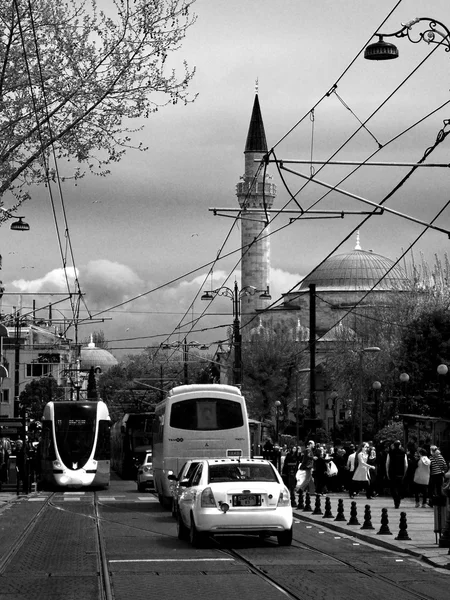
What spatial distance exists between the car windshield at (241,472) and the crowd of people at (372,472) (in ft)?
19.6

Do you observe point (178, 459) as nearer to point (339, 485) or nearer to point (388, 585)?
point (339, 485)

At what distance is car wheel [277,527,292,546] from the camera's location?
18.0m

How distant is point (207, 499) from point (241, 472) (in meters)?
0.99

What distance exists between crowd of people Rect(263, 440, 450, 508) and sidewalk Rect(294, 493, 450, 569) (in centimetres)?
49

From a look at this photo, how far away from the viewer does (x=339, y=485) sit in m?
35.0

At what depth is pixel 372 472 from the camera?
31.8m

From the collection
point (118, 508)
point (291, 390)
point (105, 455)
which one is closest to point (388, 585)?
point (118, 508)

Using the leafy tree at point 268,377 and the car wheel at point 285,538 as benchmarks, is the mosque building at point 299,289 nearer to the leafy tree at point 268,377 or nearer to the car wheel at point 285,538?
the leafy tree at point 268,377

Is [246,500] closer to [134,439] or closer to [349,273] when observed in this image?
[134,439]

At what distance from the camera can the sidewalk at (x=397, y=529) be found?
16.7 metres

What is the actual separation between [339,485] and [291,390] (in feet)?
187

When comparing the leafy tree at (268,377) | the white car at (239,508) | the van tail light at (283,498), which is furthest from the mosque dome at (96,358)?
the van tail light at (283,498)

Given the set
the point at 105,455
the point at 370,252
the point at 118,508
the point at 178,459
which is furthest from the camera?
the point at 370,252

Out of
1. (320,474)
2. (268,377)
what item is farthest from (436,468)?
(268,377)
